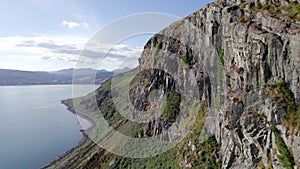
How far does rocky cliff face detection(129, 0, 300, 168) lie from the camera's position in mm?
20950

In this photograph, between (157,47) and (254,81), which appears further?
(157,47)

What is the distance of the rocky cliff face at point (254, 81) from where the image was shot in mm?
20950

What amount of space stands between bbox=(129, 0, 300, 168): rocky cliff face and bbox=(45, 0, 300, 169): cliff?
0.27 ft

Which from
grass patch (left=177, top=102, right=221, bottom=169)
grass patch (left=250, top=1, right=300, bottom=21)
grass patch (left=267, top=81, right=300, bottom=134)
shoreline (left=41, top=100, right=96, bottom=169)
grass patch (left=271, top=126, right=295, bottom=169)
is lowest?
shoreline (left=41, top=100, right=96, bottom=169)

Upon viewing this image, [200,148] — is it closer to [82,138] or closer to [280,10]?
[280,10]

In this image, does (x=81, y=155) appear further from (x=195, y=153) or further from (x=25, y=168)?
(x=195, y=153)

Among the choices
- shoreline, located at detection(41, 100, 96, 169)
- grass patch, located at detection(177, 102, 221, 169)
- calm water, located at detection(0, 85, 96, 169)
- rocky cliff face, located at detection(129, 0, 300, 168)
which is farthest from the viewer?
shoreline, located at detection(41, 100, 96, 169)

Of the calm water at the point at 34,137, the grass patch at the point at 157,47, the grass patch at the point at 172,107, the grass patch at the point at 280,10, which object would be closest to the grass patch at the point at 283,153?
the grass patch at the point at 280,10

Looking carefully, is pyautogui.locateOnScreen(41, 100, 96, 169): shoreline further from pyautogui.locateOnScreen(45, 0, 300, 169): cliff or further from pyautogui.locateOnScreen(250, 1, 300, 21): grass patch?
pyautogui.locateOnScreen(250, 1, 300, 21): grass patch

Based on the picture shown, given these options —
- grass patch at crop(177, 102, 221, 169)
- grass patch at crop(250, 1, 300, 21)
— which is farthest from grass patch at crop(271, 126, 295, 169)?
grass patch at crop(250, 1, 300, 21)

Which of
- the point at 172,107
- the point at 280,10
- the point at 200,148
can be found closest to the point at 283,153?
the point at 200,148

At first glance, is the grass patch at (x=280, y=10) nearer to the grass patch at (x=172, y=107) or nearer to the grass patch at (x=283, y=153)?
the grass patch at (x=283, y=153)

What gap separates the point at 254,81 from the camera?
2466cm

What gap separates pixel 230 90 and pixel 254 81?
3723mm
